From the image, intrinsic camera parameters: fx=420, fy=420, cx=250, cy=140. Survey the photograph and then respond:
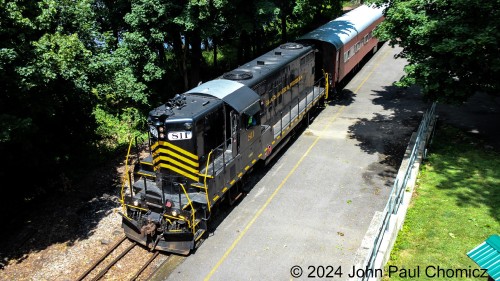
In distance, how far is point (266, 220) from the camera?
1454 cm

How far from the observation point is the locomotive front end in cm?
1266

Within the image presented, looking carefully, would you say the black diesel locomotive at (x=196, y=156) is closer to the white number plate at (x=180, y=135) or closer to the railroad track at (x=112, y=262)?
the white number plate at (x=180, y=135)

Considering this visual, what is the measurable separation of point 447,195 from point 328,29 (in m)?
15.0

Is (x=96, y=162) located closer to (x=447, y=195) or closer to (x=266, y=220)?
(x=266, y=220)

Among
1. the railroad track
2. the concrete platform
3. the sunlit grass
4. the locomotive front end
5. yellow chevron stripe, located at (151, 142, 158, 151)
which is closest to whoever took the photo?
Answer: the sunlit grass

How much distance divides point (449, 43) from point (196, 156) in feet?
33.0

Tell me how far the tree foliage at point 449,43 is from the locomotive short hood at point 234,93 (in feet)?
22.2

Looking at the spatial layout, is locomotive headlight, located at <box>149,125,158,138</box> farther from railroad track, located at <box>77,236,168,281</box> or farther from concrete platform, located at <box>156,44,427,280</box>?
concrete platform, located at <box>156,44,427,280</box>

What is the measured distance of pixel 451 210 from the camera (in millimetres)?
13328

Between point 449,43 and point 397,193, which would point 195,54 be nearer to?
point 449,43

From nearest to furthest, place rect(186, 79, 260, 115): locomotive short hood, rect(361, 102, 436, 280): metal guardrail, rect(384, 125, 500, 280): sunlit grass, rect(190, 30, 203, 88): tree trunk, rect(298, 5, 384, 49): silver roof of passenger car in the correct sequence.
→ rect(361, 102, 436, 280): metal guardrail, rect(384, 125, 500, 280): sunlit grass, rect(186, 79, 260, 115): locomotive short hood, rect(190, 30, 203, 88): tree trunk, rect(298, 5, 384, 49): silver roof of passenger car

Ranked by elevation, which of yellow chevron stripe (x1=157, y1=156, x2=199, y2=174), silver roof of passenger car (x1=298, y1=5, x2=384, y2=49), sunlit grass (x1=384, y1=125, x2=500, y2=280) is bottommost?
sunlit grass (x1=384, y1=125, x2=500, y2=280)

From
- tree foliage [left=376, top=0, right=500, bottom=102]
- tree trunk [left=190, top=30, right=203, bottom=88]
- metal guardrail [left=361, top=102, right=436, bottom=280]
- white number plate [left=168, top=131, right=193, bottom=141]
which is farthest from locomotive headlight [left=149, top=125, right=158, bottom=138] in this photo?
tree trunk [left=190, top=30, right=203, bottom=88]

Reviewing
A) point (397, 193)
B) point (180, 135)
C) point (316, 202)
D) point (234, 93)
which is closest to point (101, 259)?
point (180, 135)
